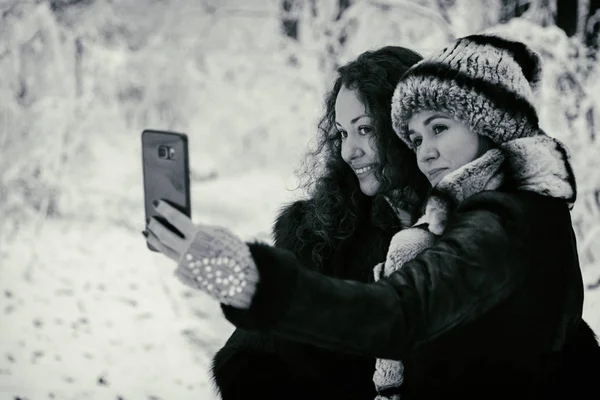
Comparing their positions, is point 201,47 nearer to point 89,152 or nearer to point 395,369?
point 89,152

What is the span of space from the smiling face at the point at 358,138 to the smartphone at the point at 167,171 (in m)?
0.72

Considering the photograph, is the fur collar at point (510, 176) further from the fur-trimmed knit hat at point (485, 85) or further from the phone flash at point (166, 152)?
the phone flash at point (166, 152)

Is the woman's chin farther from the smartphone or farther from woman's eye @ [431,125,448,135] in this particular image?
the smartphone

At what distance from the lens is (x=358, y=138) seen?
1.69m

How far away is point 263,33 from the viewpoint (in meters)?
5.11

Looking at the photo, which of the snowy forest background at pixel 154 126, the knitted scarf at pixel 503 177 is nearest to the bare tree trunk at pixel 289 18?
the snowy forest background at pixel 154 126

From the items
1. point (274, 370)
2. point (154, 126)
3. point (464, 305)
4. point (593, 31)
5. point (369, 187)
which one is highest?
point (593, 31)

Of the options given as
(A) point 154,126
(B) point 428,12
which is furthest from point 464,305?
(A) point 154,126

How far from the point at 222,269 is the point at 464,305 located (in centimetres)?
38

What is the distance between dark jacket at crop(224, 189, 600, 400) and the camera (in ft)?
2.90


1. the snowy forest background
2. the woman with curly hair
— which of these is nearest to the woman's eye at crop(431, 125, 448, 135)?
the woman with curly hair

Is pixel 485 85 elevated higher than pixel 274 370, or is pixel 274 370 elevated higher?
pixel 485 85

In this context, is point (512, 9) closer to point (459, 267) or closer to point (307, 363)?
point (307, 363)

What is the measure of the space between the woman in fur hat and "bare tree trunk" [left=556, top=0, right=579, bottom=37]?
2966 millimetres
